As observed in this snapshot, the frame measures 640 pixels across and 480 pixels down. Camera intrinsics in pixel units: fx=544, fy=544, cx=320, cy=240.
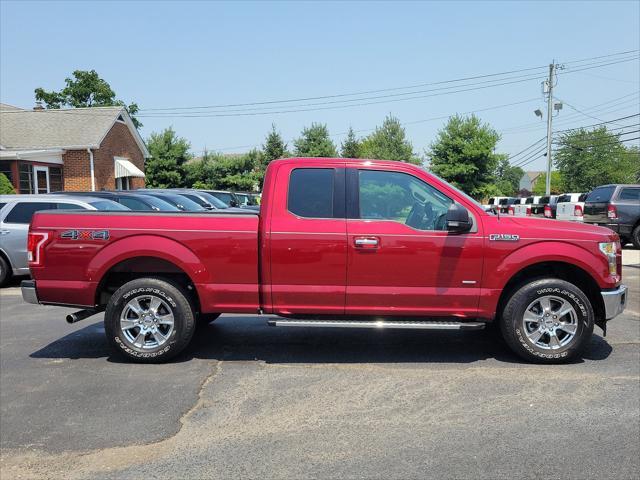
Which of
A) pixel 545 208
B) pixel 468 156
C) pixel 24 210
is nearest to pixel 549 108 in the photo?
pixel 468 156

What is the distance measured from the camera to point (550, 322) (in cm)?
534

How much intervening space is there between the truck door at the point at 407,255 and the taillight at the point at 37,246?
Answer: 10.1 ft

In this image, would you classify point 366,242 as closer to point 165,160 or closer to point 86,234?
point 86,234

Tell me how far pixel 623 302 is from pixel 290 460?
12.4 ft

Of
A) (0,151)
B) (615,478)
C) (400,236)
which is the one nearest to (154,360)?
(400,236)

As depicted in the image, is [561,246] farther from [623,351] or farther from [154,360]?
[154,360]

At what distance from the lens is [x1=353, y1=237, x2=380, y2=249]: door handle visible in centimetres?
523

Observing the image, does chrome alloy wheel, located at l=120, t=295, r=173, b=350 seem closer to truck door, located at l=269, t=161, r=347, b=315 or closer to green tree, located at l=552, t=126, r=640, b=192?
truck door, located at l=269, t=161, r=347, b=315

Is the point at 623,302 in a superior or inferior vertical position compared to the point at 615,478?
superior

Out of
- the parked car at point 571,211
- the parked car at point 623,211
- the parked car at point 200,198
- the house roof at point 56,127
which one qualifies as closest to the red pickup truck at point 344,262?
the parked car at point 200,198

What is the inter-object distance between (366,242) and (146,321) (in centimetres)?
235

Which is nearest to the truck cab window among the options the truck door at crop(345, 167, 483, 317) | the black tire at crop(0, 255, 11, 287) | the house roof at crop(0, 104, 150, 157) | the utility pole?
the truck door at crop(345, 167, 483, 317)

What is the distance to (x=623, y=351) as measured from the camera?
19.1ft

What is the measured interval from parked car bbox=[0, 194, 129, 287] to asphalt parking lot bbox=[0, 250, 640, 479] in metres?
4.62
